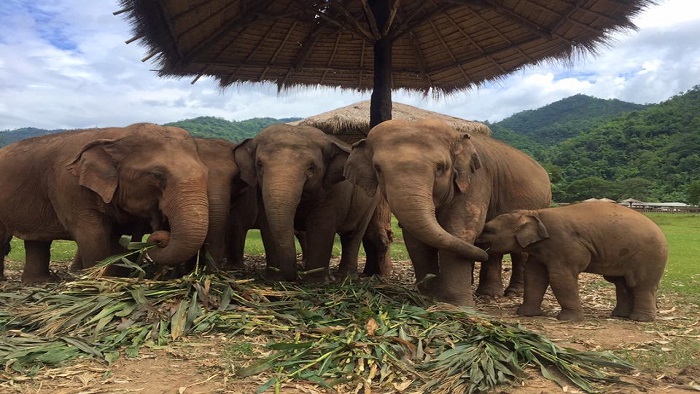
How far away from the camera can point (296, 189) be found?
215 inches

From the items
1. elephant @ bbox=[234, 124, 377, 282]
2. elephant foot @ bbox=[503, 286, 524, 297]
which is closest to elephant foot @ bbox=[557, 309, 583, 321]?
elephant foot @ bbox=[503, 286, 524, 297]

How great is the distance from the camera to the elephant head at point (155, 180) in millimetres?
4898

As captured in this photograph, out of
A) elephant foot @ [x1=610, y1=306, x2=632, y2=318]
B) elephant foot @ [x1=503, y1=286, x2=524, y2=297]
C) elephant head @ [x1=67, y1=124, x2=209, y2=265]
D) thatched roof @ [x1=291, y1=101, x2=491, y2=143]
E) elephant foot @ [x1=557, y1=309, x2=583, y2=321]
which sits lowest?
elephant foot @ [x1=503, y1=286, x2=524, y2=297]

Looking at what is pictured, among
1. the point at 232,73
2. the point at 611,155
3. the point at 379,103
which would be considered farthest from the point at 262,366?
the point at 611,155

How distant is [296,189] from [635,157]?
238ft

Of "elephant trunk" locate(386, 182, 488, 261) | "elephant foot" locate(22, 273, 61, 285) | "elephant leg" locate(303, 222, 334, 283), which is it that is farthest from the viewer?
"elephant foot" locate(22, 273, 61, 285)

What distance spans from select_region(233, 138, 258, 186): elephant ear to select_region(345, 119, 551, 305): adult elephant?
3.75ft

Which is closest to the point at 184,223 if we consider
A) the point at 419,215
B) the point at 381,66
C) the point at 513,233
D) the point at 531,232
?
the point at 419,215

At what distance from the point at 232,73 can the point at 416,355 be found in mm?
7930

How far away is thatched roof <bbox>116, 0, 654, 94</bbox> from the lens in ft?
25.9

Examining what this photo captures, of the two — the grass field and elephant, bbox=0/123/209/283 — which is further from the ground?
elephant, bbox=0/123/209/283

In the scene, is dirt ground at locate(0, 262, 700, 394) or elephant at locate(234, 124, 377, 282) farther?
elephant at locate(234, 124, 377, 282)

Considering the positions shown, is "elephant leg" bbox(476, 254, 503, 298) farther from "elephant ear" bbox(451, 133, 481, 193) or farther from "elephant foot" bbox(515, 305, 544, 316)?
"elephant ear" bbox(451, 133, 481, 193)

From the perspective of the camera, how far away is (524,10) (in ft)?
27.4
